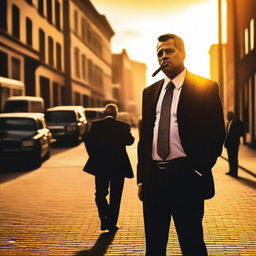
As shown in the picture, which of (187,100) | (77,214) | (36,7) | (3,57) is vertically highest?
(36,7)

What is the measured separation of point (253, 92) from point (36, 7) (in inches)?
698

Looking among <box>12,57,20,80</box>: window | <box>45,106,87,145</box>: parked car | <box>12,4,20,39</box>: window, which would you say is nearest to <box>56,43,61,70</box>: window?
<box>12,4,20,39</box>: window

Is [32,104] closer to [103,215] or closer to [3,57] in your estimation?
[3,57]

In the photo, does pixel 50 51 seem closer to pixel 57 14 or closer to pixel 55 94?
pixel 55 94

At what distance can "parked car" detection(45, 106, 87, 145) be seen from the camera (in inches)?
1016

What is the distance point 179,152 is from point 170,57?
2.19ft

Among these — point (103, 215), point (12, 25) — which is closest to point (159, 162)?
point (103, 215)

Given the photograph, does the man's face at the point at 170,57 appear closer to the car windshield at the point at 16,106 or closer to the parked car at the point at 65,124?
the parked car at the point at 65,124

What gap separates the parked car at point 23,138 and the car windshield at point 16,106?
9358 mm

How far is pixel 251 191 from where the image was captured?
33.6ft

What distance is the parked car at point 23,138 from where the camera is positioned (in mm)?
15008

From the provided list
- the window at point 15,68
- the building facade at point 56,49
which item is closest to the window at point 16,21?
the building facade at point 56,49

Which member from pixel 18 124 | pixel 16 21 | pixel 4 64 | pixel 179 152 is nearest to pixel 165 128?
pixel 179 152

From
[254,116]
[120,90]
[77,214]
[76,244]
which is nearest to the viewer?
[76,244]
